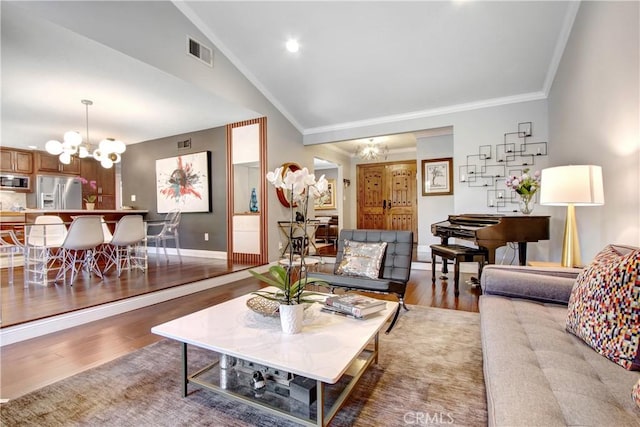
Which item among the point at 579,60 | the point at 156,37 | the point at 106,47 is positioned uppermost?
the point at 156,37

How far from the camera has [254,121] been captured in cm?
501

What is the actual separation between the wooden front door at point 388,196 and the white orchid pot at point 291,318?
21.8 ft

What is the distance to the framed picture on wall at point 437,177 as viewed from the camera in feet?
20.2

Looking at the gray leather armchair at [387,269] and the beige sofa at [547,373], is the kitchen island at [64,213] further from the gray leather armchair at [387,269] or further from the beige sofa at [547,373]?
the beige sofa at [547,373]

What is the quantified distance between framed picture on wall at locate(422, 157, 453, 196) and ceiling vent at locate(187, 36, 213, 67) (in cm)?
443

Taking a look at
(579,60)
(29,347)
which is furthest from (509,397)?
(579,60)

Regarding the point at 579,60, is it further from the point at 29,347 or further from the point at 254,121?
the point at 29,347

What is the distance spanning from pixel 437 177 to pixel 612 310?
536 centimetres

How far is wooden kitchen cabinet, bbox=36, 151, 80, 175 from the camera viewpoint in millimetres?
6465

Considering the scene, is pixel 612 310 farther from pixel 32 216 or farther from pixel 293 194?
pixel 32 216

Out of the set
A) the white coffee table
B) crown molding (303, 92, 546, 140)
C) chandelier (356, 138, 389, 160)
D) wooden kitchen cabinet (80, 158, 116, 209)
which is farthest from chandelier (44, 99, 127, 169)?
chandelier (356, 138, 389, 160)

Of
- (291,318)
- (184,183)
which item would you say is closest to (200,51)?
(184,183)

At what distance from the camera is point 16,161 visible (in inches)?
242

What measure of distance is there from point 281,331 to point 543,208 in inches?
163
